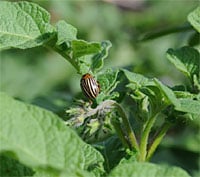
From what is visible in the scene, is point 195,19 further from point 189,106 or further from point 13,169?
point 13,169

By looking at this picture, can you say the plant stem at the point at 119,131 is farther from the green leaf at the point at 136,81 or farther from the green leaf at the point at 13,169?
the green leaf at the point at 13,169

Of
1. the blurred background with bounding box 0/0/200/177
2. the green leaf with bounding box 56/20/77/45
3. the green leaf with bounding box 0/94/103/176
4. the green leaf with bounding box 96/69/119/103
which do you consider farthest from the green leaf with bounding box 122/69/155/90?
the blurred background with bounding box 0/0/200/177

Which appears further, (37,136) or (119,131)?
(119,131)

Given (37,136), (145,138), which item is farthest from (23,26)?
(37,136)

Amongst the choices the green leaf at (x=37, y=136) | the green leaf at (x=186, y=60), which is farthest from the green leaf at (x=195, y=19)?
the green leaf at (x=37, y=136)

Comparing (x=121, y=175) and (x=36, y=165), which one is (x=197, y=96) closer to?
(x=121, y=175)

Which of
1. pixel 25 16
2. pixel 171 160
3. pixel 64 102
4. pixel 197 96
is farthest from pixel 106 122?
pixel 171 160

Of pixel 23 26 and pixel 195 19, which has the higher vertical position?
pixel 195 19
